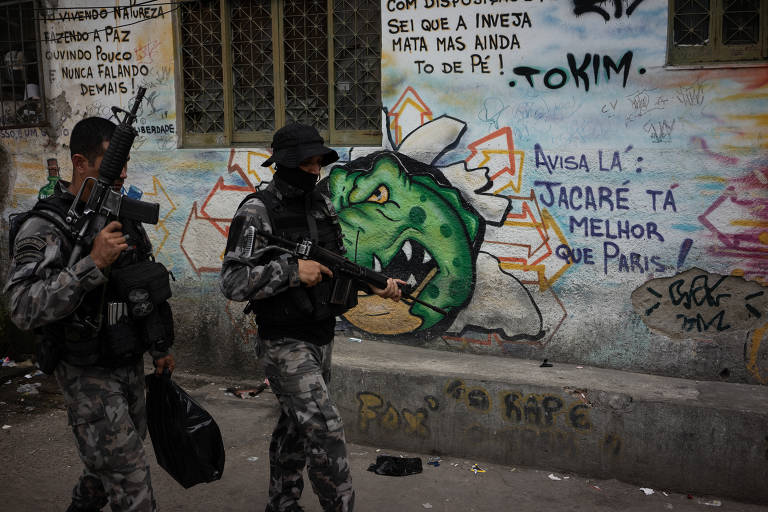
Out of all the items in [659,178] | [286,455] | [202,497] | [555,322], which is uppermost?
[659,178]

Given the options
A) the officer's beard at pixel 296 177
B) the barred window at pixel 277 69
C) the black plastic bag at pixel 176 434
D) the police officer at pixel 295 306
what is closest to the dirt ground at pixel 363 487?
the police officer at pixel 295 306

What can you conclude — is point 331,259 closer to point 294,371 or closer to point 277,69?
point 294,371

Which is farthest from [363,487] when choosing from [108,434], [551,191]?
[551,191]

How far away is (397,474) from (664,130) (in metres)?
2.66

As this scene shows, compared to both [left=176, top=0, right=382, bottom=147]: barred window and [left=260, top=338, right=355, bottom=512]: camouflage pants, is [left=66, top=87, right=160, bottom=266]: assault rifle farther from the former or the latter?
[left=176, top=0, right=382, bottom=147]: barred window

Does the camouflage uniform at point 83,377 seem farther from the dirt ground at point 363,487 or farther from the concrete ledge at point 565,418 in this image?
the concrete ledge at point 565,418

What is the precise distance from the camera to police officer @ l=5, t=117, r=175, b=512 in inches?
102

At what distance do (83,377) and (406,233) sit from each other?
277 cm

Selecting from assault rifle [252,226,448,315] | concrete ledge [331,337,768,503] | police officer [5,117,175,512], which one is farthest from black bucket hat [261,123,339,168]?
concrete ledge [331,337,768,503]

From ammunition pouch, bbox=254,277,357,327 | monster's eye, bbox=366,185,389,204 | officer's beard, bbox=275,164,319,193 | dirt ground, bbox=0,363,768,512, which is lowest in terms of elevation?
dirt ground, bbox=0,363,768,512

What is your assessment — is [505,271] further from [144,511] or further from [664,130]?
[144,511]

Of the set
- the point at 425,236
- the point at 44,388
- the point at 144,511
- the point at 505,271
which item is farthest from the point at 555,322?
the point at 44,388

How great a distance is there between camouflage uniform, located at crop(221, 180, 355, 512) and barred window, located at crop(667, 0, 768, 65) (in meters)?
2.68

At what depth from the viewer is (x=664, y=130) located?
4.34m
